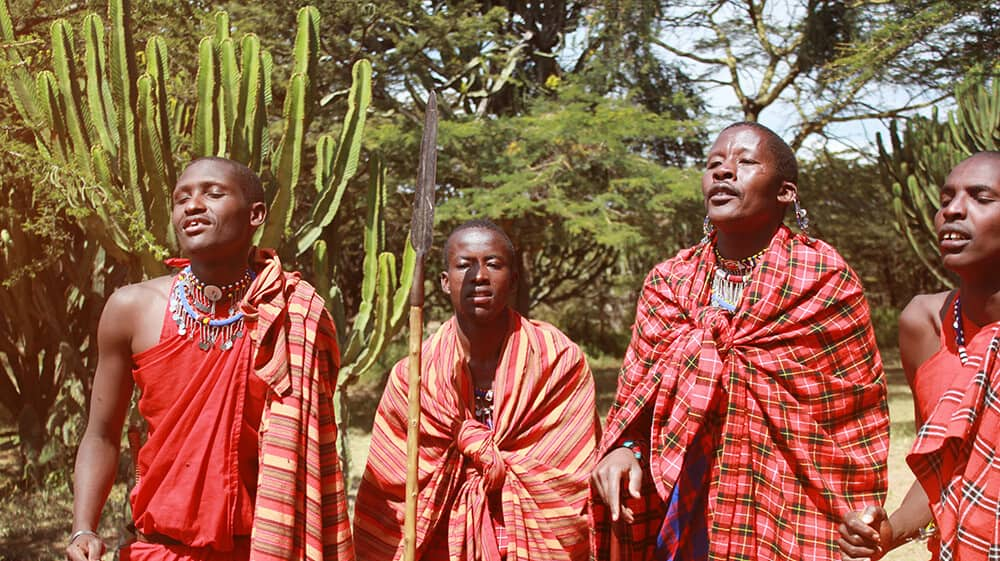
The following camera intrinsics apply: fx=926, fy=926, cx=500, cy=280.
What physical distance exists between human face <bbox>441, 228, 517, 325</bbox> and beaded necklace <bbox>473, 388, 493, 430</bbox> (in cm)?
31

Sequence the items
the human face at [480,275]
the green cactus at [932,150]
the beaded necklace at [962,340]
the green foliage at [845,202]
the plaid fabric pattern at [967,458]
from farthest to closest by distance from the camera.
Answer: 1. the green foliage at [845,202]
2. the green cactus at [932,150]
3. the human face at [480,275]
4. the beaded necklace at [962,340]
5. the plaid fabric pattern at [967,458]

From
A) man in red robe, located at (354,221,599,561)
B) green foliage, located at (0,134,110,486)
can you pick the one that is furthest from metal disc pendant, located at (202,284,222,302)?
green foliage, located at (0,134,110,486)

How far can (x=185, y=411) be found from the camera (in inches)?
113

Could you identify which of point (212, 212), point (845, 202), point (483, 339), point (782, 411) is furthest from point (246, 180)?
point (845, 202)

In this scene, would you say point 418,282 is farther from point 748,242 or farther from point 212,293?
point 748,242

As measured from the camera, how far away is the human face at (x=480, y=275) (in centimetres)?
396

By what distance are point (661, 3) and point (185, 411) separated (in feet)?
50.3

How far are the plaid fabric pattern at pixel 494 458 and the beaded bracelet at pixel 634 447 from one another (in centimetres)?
66

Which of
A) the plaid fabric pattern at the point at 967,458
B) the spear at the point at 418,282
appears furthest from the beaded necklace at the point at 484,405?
the plaid fabric pattern at the point at 967,458

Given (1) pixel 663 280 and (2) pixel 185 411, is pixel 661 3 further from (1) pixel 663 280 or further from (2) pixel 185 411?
(2) pixel 185 411

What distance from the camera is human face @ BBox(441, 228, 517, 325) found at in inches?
156

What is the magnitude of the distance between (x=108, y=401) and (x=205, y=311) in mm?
429

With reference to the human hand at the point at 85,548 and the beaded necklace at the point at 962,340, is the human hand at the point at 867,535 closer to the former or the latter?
the beaded necklace at the point at 962,340

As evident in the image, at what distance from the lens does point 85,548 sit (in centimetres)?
281
